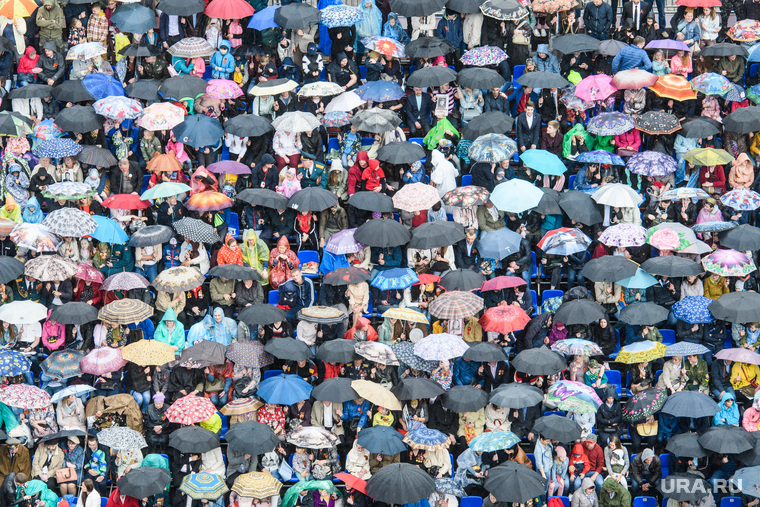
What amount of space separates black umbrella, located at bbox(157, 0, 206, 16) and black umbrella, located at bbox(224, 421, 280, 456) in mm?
8651

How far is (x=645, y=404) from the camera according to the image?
2197 cm

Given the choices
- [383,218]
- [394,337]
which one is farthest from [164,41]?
[394,337]

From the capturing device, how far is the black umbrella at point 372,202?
2355 cm

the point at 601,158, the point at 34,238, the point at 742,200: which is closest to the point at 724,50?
the point at 742,200

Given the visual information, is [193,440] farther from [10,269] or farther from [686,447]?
[686,447]

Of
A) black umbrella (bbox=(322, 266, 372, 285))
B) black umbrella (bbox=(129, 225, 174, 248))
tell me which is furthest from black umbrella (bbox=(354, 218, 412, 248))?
black umbrella (bbox=(129, 225, 174, 248))

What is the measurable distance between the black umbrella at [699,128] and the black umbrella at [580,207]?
237 centimetres

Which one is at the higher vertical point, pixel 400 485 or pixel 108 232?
pixel 108 232

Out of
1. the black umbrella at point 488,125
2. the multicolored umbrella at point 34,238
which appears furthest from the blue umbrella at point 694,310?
the multicolored umbrella at point 34,238

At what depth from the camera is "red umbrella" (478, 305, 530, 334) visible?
73.6 feet

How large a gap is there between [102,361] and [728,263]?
10.6 metres

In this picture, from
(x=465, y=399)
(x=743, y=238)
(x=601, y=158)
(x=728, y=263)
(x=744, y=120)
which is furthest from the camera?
(x=744, y=120)

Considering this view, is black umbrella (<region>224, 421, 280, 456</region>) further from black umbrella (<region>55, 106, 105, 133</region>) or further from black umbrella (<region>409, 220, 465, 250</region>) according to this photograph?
black umbrella (<region>55, 106, 105, 133</region>)

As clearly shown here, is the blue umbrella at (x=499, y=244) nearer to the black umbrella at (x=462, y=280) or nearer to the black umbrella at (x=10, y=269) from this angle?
the black umbrella at (x=462, y=280)
